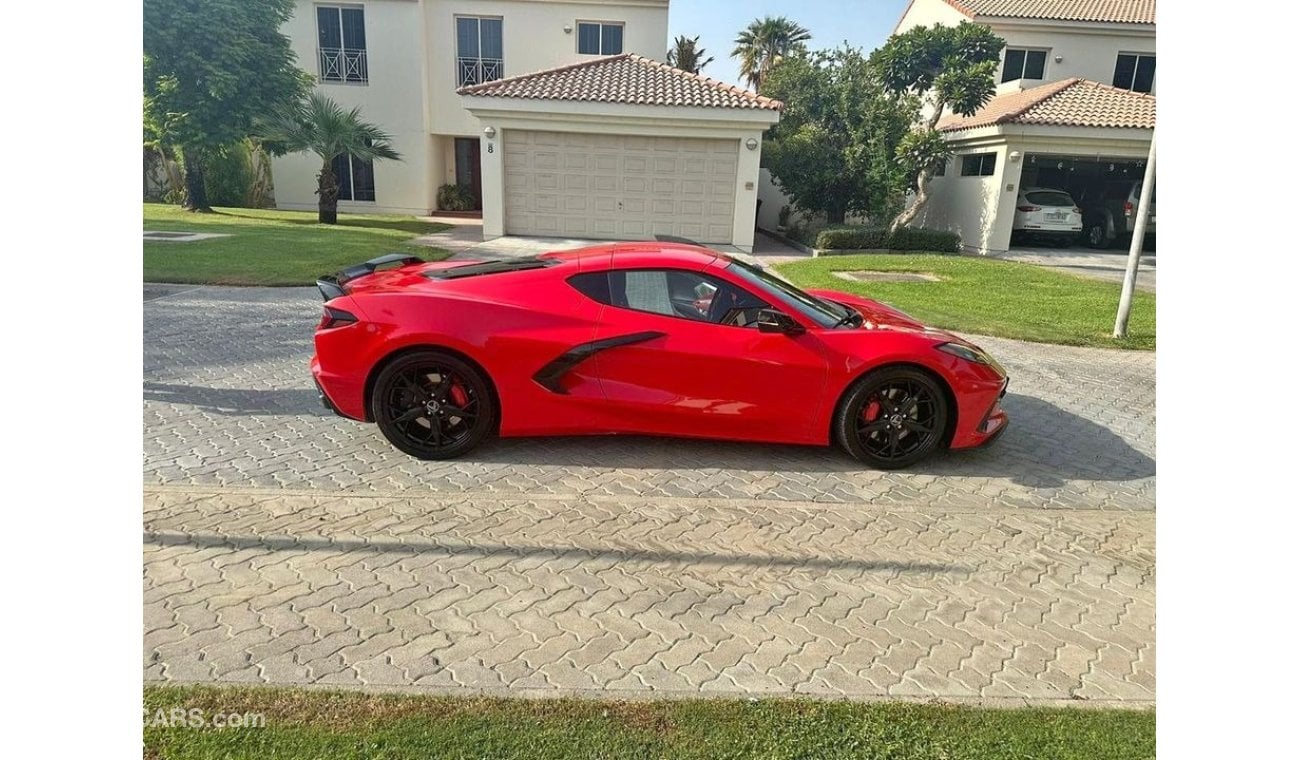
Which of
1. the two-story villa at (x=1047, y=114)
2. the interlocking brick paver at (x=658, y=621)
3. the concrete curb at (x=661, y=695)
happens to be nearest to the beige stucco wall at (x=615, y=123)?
the two-story villa at (x=1047, y=114)

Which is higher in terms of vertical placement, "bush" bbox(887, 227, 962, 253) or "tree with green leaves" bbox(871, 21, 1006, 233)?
"tree with green leaves" bbox(871, 21, 1006, 233)

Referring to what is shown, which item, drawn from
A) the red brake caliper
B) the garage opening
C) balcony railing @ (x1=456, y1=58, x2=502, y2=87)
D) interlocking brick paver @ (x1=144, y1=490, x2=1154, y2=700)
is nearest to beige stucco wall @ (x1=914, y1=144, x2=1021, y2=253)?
the garage opening

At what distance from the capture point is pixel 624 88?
17469mm

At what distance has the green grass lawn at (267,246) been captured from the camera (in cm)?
1070

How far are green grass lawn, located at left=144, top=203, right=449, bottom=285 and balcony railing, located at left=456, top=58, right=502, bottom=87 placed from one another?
5.09 meters

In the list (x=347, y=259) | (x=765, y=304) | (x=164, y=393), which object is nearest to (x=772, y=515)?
(x=765, y=304)

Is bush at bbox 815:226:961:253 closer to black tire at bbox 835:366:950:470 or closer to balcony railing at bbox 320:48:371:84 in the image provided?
black tire at bbox 835:366:950:470

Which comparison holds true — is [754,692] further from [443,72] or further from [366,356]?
[443,72]

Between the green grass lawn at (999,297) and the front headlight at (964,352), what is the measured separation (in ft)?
15.3

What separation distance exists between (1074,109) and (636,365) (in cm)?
2002

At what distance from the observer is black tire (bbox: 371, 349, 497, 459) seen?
429cm

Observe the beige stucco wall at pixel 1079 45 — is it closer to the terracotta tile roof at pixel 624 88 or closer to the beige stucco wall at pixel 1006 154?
the beige stucco wall at pixel 1006 154

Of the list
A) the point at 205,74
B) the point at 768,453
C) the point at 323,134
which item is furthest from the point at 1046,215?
the point at 205,74

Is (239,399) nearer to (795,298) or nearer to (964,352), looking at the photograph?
(795,298)
